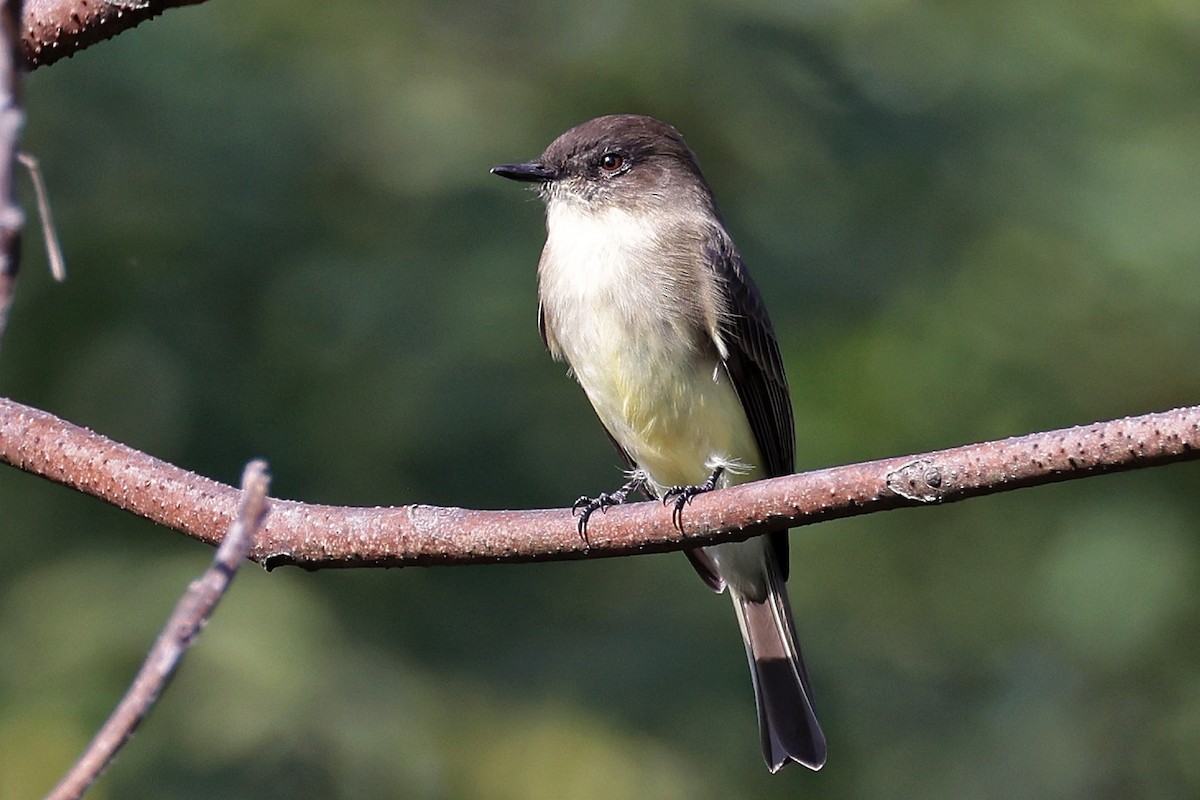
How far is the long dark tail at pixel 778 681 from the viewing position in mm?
4223

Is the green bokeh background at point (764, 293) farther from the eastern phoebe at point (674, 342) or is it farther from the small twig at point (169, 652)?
the small twig at point (169, 652)

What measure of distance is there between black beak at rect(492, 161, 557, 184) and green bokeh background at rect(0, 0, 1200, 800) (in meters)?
1.39

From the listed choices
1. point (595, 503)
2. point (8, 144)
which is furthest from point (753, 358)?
point (8, 144)

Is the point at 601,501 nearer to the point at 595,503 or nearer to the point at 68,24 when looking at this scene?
the point at 595,503

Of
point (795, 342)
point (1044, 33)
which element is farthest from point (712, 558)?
point (1044, 33)

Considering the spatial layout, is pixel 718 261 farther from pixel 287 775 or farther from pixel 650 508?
pixel 287 775

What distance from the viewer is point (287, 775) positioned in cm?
480

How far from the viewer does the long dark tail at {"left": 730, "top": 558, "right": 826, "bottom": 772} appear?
4.22m

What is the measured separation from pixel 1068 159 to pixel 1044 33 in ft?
1.58

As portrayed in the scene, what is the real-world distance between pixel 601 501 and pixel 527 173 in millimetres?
1267

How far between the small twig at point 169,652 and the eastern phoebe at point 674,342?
2324mm

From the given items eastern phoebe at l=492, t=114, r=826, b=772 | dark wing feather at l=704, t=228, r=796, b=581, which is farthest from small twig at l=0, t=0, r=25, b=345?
dark wing feather at l=704, t=228, r=796, b=581

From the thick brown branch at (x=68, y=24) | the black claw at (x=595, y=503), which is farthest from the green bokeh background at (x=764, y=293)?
the thick brown branch at (x=68, y=24)

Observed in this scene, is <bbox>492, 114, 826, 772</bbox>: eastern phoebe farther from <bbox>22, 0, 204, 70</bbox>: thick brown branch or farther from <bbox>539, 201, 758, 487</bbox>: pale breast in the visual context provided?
<bbox>22, 0, 204, 70</bbox>: thick brown branch
